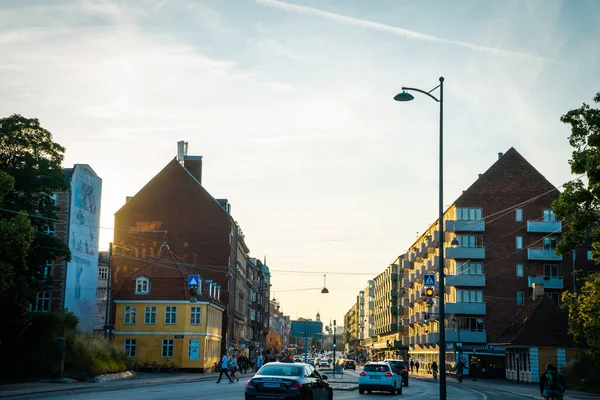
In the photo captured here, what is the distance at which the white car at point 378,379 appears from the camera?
3438 cm

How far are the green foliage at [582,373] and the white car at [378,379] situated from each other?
17.7 meters

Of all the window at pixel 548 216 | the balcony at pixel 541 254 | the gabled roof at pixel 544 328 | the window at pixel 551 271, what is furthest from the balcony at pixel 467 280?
the gabled roof at pixel 544 328

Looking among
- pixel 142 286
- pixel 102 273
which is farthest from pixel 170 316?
pixel 102 273

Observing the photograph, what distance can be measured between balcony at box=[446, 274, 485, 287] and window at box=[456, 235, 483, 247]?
134 inches

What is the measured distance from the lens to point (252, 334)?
4675 inches

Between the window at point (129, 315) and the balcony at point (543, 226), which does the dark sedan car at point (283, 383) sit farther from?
the balcony at point (543, 226)

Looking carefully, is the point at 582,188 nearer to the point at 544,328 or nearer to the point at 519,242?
the point at 544,328

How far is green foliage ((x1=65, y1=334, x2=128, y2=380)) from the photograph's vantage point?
41719 mm

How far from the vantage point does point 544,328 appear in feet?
198

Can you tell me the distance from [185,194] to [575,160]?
5222 centimetres

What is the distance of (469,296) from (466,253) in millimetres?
4621

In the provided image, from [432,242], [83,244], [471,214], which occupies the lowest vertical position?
[83,244]

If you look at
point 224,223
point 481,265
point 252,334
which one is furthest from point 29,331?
point 252,334

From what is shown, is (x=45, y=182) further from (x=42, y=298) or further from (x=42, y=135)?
(x=42, y=298)
